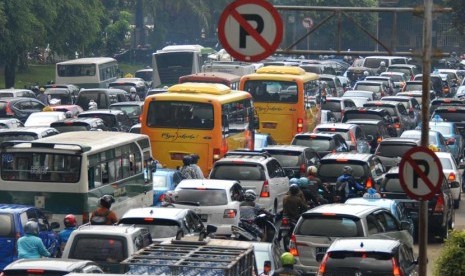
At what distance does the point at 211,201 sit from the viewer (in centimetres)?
2536

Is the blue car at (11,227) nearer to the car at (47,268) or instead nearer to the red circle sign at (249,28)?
the car at (47,268)

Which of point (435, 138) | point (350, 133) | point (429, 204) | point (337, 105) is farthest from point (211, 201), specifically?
point (337, 105)

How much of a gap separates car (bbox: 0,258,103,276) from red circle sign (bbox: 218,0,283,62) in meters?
3.04

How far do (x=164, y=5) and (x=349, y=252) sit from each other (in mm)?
79501

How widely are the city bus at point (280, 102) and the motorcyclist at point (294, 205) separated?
52.9 feet

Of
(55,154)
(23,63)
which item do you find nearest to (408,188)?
(55,154)

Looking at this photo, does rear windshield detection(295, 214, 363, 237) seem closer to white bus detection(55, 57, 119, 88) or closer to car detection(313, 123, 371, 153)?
car detection(313, 123, 371, 153)

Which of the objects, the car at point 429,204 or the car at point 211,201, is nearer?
the car at point 211,201

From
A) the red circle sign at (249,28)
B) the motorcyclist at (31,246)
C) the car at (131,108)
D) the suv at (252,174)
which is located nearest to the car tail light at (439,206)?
the suv at (252,174)

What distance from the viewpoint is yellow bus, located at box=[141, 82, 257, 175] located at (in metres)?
33.4

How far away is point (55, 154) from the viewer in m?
25.6

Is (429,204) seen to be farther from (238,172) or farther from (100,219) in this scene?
(100,219)

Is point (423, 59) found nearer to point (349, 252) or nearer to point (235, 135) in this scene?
point (349, 252)

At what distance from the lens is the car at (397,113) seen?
44.9 m
